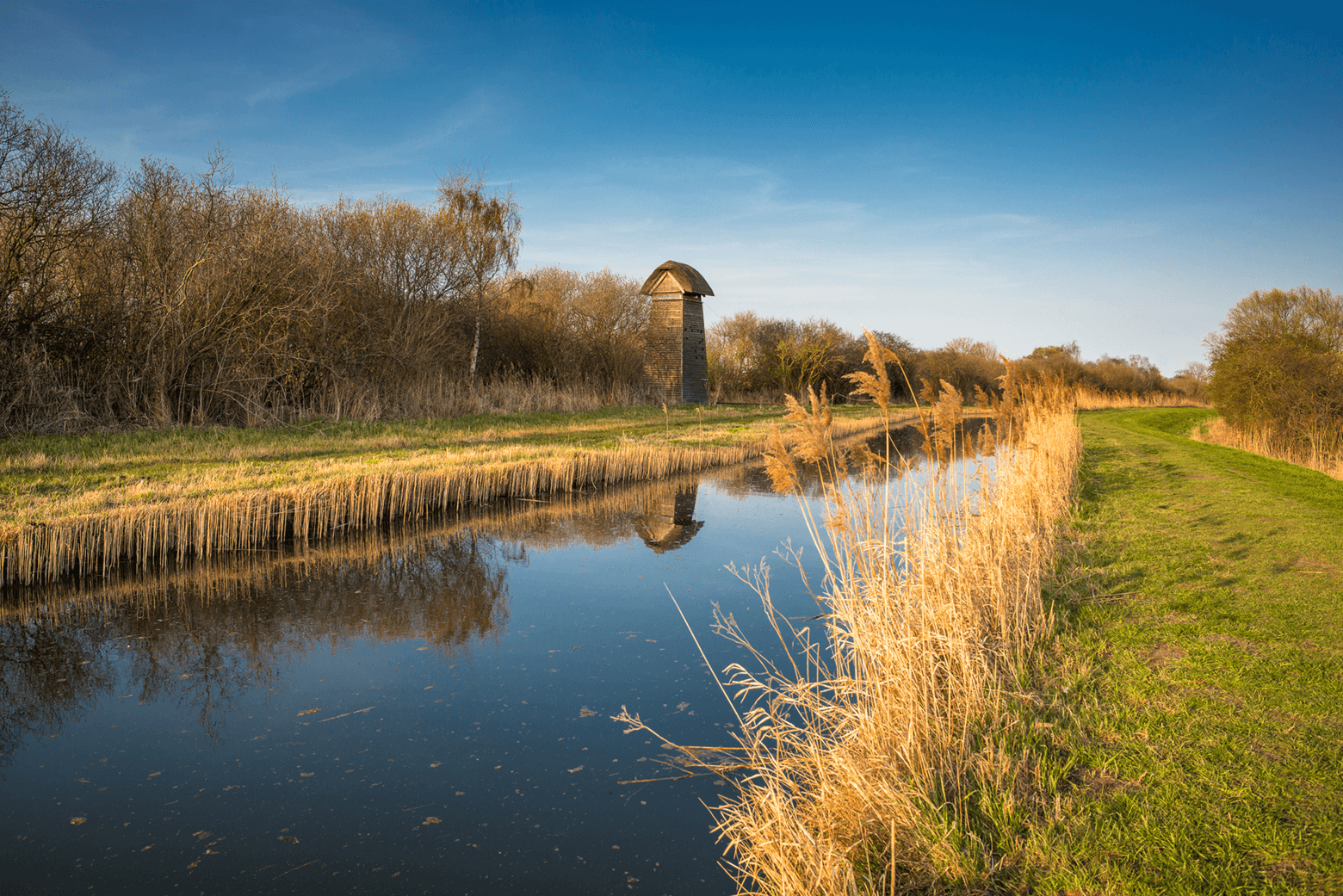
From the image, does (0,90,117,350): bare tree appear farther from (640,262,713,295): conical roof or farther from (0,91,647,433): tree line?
(640,262,713,295): conical roof

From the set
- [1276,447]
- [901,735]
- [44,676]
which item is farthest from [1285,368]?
[44,676]

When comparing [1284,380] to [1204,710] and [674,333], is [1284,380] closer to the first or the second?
[1204,710]

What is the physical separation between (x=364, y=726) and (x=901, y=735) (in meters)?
3.15

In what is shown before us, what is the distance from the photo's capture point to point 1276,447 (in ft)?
50.7

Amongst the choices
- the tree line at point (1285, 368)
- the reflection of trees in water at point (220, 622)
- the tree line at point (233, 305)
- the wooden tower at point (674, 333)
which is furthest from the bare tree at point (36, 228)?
the tree line at point (1285, 368)

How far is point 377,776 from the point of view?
3766 mm

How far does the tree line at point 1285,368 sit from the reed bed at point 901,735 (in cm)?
1388

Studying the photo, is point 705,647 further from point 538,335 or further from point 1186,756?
point 538,335

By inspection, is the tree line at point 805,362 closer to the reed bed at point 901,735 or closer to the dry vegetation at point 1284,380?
the dry vegetation at point 1284,380

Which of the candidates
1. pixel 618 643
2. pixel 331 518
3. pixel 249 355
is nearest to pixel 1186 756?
pixel 618 643

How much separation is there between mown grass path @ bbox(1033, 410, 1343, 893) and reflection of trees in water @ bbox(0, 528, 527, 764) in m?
4.41

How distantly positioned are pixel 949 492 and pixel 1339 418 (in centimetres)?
1470

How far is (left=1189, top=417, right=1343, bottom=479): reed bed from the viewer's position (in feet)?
44.4

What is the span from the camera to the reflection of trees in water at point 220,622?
→ 15.4 feet
